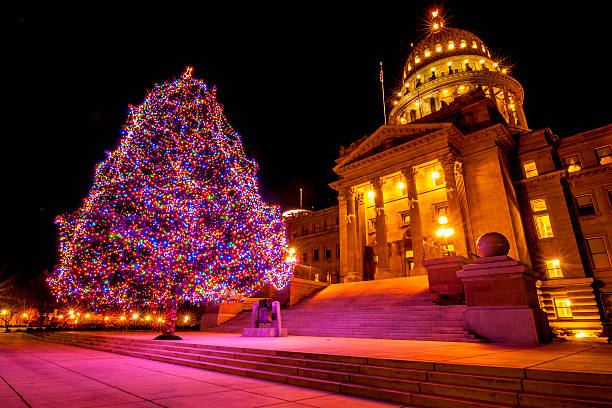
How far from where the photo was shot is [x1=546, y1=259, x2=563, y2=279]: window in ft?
85.5

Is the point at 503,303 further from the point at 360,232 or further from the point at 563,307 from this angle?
the point at 360,232

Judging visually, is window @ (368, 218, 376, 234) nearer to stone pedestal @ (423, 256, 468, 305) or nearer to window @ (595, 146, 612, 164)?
stone pedestal @ (423, 256, 468, 305)

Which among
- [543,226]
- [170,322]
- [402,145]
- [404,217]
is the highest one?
[402,145]

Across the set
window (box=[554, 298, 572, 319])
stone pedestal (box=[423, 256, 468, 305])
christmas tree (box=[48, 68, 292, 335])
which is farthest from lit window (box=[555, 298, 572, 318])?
christmas tree (box=[48, 68, 292, 335])

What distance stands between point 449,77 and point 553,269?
37606mm

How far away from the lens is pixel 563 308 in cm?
2452

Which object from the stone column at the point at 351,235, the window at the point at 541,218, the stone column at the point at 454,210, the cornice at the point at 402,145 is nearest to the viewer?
the stone column at the point at 454,210

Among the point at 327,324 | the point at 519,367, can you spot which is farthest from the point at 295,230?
the point at 519,367

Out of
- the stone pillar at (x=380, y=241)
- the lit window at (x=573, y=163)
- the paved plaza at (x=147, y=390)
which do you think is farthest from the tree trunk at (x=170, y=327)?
the lit window at (x=573, y=163)

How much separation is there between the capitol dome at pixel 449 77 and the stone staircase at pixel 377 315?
3701cm

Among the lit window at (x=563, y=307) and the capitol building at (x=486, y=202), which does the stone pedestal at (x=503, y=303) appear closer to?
the capitol building at (x=486, y=202)

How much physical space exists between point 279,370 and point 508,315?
7536 mm

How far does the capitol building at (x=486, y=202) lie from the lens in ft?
82.6

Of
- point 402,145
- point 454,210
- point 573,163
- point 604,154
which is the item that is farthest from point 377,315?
point 604,154
